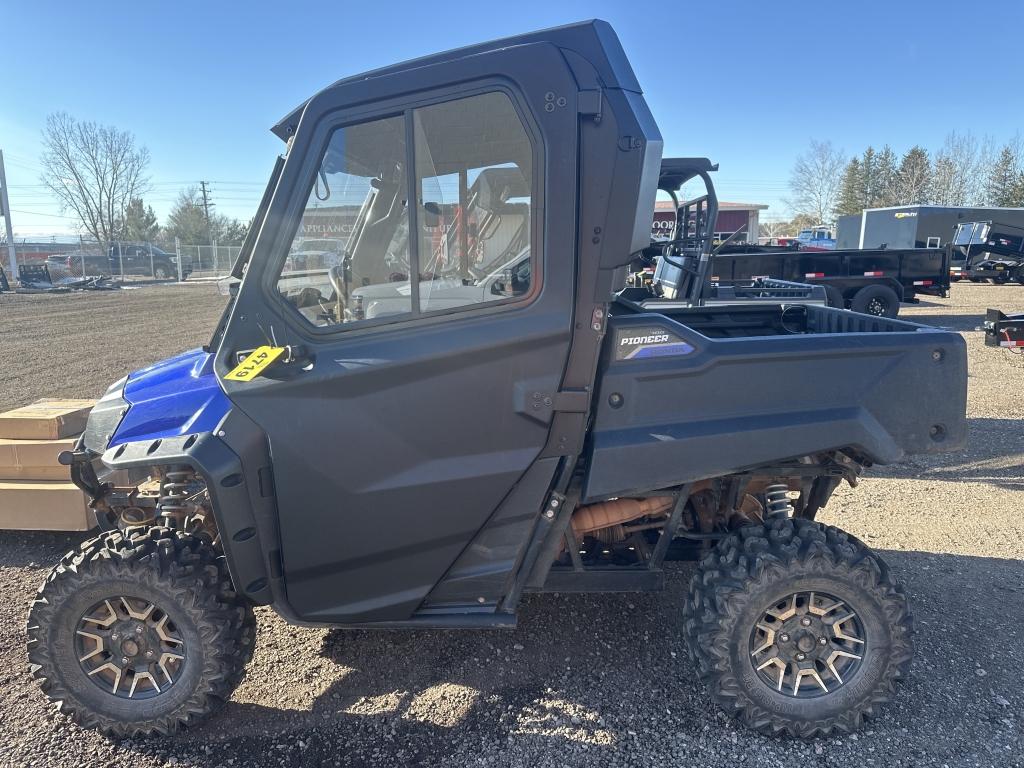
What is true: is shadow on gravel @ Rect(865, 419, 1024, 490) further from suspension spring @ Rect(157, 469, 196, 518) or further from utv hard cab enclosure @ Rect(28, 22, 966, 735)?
suspension spring @ Rect(157, 469, 196, 518)

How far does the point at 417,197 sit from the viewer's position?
2.59 metres

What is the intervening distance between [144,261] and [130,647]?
132 ft

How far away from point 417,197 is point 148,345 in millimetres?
13108

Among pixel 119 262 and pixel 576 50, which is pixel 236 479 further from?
pixel 119 262

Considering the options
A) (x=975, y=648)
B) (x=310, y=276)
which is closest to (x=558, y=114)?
(x=310, y=276)

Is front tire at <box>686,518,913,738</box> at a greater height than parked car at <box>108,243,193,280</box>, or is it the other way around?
parked car at <box>108,243,193,280</box>

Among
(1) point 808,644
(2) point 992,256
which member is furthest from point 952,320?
(1) point 808,644

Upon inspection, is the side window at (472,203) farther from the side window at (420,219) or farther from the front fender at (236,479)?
the front fender at (236,479)

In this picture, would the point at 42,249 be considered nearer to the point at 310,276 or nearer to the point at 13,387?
the point at 13,387

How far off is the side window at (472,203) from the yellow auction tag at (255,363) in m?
0.57

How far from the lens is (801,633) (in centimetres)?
282

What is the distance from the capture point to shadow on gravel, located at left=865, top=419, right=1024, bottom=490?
5.78 meters

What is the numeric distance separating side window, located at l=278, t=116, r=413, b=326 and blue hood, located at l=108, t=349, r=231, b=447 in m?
0.51

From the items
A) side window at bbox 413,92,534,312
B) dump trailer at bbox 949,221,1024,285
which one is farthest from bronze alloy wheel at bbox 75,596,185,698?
dump trailer at bbox 949,221,1024,285
